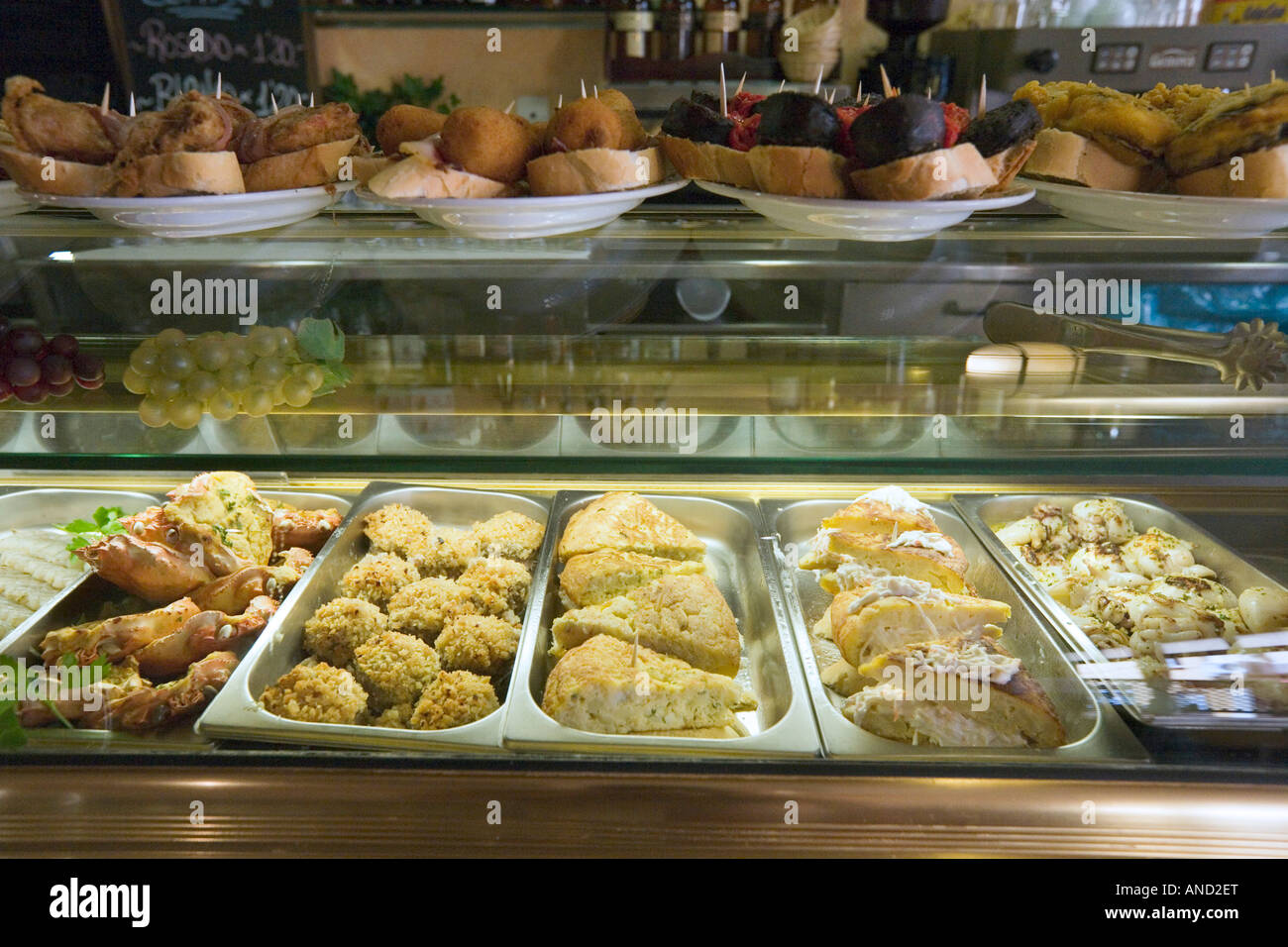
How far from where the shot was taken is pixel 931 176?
1.68 metres

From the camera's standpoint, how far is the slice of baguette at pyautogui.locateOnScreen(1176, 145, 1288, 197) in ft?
5.69

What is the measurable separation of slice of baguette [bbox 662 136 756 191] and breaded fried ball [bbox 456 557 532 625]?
116cm

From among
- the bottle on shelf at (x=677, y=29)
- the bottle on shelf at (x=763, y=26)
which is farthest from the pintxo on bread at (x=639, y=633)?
the bottle on shelf at (x=763, y=26)

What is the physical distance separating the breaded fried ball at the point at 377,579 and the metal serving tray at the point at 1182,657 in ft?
5.52

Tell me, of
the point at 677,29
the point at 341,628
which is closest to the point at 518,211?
the point at 341,628

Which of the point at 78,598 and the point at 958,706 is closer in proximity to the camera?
the point at 958,706

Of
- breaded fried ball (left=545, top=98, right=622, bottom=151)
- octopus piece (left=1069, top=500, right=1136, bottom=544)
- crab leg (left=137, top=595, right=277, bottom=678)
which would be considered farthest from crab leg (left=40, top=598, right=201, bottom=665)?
octopus piece (left=1069, top=500, right=1136, bottom=544)

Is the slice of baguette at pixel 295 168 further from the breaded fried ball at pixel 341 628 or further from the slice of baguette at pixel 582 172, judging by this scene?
the breaded fried ball at pixel 341 628

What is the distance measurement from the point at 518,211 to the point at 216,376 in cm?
84

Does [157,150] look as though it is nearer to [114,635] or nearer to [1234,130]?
[114,635]

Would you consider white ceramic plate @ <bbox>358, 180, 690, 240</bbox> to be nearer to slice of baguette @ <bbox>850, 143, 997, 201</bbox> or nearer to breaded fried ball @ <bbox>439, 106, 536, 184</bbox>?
breaded fried ball @ <bbox>439, 106, 536, 184</bbox>
